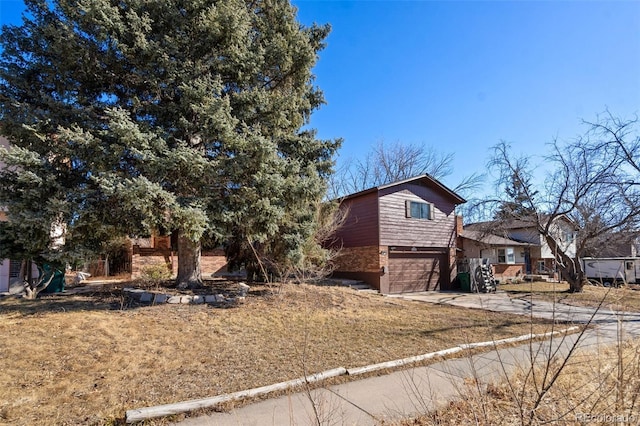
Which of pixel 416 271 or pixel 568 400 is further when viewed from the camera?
pixel 416 271

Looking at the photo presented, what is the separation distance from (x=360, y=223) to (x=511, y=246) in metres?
15.1

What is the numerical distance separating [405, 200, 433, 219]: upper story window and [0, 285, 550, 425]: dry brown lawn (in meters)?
6.94

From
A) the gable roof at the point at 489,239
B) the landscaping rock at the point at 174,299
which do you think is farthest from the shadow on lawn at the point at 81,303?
the gable roof at the point at 489,239

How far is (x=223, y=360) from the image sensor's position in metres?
5.25

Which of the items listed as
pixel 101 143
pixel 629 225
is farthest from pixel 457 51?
pixel 629 225

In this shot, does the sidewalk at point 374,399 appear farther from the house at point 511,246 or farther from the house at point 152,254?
the house at point 511,246

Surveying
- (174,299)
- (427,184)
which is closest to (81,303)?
(174,299)

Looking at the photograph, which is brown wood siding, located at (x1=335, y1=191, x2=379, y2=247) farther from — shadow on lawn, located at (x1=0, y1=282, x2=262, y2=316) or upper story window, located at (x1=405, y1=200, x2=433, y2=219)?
shadow on lawn, located at (x1=0, y1=282, x2=262, y2=316)

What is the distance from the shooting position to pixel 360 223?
1590cm

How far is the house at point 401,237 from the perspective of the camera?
1516 cm

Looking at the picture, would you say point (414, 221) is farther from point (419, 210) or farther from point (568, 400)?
point (568, 400)

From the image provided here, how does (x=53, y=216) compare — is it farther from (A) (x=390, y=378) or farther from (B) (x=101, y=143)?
(A) (x=390, y=378)

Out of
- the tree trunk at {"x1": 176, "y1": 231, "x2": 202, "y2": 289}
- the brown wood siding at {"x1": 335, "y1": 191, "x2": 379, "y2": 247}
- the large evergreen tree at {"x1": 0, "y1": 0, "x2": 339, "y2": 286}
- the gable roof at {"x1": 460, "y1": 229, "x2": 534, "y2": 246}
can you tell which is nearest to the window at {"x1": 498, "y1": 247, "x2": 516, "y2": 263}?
the gable roof at {"x1": 460, "y1": 229, "x2": 534, "y2": 246}

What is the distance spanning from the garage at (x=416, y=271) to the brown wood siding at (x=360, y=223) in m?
1.37
